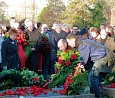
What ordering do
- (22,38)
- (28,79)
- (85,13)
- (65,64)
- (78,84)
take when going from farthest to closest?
(85,13) → (22,38) → (28,79) → (65,64) → (78,84)

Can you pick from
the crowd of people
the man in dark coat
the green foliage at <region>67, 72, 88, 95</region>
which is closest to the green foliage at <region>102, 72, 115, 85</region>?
the crowd of people

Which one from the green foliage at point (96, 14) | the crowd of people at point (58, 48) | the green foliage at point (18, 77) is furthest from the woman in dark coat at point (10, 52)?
Answer: the green foliage at point (96, 14)

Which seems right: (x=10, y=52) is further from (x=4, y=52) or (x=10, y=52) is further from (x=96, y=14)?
(x=96, y=14)

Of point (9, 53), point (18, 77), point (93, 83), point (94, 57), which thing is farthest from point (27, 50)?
point (93, 83)

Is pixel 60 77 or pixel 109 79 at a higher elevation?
pixel 60 77

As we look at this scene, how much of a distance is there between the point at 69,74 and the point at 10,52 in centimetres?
226

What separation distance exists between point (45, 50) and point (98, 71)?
3.34 meters

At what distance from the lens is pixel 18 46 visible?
10.4 m

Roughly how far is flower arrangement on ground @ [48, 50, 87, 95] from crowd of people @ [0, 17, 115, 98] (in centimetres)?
20

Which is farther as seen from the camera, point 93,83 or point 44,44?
point 44,44

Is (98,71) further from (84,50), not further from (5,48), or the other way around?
(5,48)

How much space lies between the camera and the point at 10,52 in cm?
972

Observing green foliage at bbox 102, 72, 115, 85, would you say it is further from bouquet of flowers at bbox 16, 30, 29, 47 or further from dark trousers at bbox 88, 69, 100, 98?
bouquet of flowers at bbox 16, 30, 29, 47

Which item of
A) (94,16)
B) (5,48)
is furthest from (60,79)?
(94,16)
